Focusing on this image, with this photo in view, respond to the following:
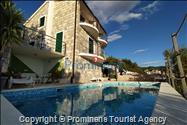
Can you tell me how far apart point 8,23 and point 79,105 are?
595cm

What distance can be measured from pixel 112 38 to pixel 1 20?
20478mm

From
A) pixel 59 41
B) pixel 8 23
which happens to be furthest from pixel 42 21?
pixel 8 23

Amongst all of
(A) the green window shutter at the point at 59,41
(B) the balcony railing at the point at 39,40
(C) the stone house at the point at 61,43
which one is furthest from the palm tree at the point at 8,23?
(A) the green window shutter at the point at 59,41

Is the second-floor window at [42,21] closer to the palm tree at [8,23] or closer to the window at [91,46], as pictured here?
the window at [91,46]

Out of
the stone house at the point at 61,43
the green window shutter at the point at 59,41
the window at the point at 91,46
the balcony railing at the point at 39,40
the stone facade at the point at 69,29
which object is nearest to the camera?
the balcony railing at the point at 39,40

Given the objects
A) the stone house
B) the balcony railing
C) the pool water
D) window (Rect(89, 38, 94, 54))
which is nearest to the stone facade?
the stone house

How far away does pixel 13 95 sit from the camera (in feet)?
21.5

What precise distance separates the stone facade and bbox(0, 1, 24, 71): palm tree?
6.45 meters

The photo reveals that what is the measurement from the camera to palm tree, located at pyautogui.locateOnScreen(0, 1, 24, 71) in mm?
7133

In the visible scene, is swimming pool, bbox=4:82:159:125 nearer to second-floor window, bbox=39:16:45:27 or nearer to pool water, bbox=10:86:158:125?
pool water, bbox=10:86:158:125

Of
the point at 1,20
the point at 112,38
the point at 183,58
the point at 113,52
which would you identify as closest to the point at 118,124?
the point at 183,58

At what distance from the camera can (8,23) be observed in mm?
7242

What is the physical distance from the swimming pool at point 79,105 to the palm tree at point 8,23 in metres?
2.98

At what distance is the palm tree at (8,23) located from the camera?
281 inches
